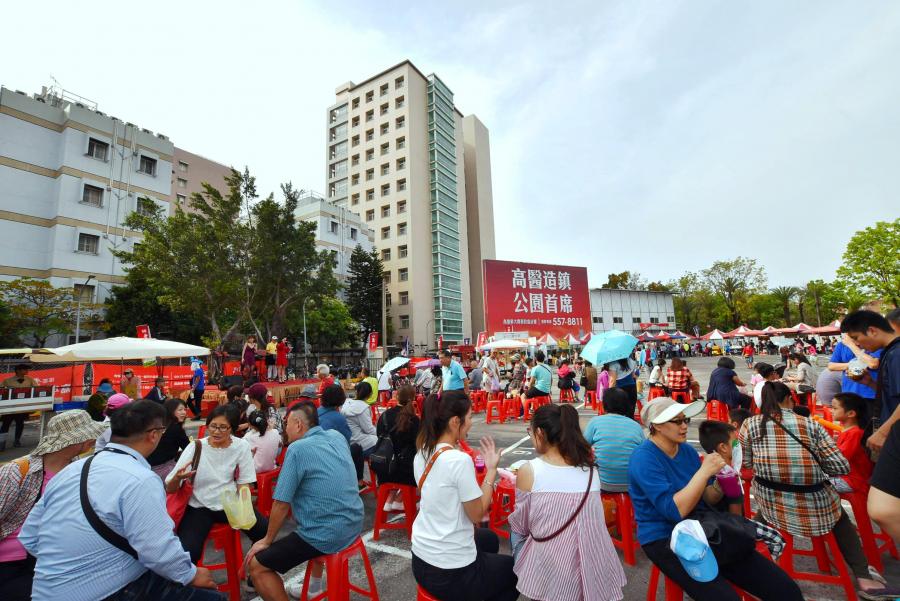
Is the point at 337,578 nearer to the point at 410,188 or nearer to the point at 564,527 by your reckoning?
the point at 564,527

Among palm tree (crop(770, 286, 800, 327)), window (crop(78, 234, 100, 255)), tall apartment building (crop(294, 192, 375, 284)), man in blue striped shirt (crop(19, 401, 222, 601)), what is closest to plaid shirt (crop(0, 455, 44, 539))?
man in blue striped shirt (crop(19, 401, 222, 601))

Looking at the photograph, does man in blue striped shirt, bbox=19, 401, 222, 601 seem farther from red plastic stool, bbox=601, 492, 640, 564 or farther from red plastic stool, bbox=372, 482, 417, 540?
red plastic stool, bbox=601, 492, 640, 564

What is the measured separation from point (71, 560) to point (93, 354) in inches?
377

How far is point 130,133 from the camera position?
27516 millimetres

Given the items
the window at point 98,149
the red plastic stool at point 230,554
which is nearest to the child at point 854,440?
the red plastic stool at point 230,554

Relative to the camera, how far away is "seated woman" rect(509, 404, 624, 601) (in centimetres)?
196

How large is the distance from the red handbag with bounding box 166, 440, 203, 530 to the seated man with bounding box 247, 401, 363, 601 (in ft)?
Result: 3.25

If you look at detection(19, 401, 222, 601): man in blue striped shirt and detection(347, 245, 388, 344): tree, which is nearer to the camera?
detection(19, 401, 222, 601): man in blue striped shirt

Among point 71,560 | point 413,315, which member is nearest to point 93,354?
point 71,560

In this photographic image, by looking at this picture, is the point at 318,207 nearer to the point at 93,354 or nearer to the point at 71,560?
the point at 93,354

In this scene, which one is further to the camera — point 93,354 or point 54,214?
point 54,214

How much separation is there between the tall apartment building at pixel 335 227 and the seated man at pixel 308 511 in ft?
121

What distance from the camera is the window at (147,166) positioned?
1106 inches

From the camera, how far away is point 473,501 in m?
2.09
